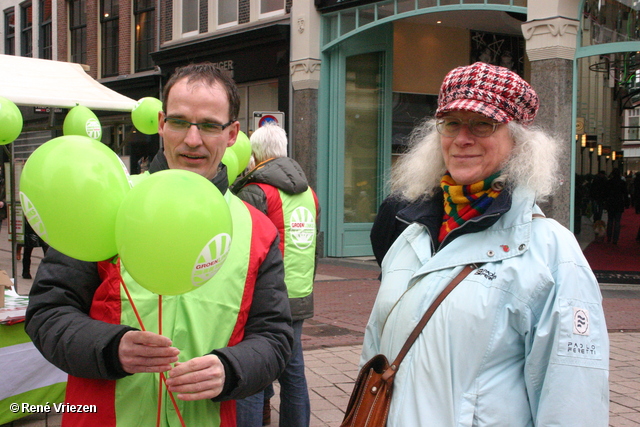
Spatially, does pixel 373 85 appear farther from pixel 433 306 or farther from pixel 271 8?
pixel 433 306

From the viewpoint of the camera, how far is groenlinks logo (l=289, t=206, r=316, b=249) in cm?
383

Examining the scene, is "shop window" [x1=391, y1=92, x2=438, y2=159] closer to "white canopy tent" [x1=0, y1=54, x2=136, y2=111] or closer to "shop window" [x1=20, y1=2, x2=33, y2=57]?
"white canopy tent" [x1=0, y1=54, x2=136, y2=111]

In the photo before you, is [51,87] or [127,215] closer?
[127,215]

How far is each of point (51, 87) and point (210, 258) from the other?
7.48 m

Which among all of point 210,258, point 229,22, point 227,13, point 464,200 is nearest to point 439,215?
point 464,200

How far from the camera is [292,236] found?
3.84m

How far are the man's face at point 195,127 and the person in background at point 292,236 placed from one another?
1.83 meters

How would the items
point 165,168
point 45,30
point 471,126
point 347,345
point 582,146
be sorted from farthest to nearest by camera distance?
point 45,30, point 582,146, point 347,345, point 165,168, point 471,126

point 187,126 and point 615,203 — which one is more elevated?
point 187,126

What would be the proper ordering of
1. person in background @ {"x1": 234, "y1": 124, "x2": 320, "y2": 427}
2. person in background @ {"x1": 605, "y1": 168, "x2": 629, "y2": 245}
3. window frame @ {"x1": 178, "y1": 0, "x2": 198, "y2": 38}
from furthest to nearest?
window frame @ {"x1": 178, "y1": 0, "x2": 198, "y2": 38} < person in background @ {"x1": 605, "y1": 168, "x2": 629, "y2": 245} < person in background @ {"x1": 234, "y1": 124, "x2": 320, "y2": 427}

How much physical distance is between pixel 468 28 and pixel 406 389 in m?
13.0

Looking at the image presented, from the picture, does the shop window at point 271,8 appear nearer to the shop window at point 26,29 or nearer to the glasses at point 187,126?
the glasses at point 187,126

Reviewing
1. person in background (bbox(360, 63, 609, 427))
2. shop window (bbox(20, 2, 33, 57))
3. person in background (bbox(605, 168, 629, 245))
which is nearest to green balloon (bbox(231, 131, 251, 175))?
person in background (bbox(360, 63, 609, 427))

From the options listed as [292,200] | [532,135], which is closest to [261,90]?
[292,200]
